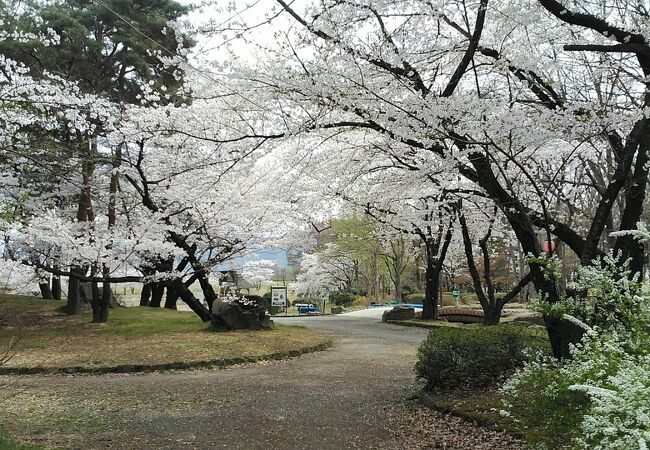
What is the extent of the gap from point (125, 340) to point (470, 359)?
832 cm

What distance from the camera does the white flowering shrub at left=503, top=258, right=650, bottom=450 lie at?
5.85 ft

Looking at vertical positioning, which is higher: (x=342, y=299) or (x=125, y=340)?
(x=342, y=299)

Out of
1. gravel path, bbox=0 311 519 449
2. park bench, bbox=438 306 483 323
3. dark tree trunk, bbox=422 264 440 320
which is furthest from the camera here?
park bench, bbox=438 306 483 323

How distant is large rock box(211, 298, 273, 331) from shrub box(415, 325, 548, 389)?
25.0 feet

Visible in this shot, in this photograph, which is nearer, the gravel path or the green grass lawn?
the gravel path

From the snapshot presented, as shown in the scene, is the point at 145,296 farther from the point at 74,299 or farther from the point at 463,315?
the point at 463,315

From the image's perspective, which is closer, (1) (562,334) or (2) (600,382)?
(2) (600,382)

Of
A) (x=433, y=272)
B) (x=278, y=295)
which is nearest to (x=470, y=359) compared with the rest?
(x=433, y=272)

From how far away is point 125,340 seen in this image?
1136 cm

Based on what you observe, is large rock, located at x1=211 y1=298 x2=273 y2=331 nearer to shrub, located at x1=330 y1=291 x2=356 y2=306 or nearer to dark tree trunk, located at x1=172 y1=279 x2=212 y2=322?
dark tree trunk, located at x1=172 y1=279 x2=212 y2=322

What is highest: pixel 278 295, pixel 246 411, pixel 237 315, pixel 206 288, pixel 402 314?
pixel 206 288

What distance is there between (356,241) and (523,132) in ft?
61.4

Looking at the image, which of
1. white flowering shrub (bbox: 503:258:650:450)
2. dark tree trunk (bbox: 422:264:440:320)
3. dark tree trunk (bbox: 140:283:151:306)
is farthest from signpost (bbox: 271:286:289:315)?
white flowering shrub (bbox: 503:258:650:450)

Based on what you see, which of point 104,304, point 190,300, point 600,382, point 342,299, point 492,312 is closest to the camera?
point 600,382
